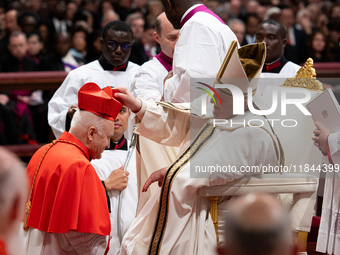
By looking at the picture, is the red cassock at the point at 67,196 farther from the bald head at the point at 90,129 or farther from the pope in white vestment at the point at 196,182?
the pope in white vestment at the point at 196,182

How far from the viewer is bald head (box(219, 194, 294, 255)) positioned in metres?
1.99

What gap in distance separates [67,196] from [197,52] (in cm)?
124

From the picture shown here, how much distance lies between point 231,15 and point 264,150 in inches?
308

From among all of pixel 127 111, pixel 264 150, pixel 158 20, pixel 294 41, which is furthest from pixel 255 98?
pixel 294 41

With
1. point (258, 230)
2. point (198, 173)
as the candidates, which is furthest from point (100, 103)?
point (258, 230)

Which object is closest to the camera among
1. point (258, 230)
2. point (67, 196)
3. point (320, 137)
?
point (258, 230)

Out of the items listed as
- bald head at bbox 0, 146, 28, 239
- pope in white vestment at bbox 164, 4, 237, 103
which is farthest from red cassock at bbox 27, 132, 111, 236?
bald head at bbox 0, 146, 28, 239

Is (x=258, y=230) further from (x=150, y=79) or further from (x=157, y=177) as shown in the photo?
(x=150, y=79)

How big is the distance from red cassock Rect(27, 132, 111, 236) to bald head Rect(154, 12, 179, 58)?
1889 mm

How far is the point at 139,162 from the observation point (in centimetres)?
425

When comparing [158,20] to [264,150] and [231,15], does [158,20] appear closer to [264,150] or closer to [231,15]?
[264,150]

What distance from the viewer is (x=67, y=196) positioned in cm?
363

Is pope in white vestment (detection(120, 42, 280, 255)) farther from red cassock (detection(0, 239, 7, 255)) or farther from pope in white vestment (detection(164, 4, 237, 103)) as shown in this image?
red cassock (detection(0, 239, 7, 255))

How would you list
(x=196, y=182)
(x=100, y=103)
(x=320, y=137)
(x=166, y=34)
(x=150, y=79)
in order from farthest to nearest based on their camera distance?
(x=150, y=79)
(x=166, y=34)
(x=320, y=137)
(x=100, y=103)
(x=196, y=182)
